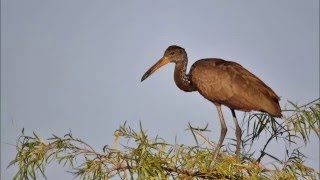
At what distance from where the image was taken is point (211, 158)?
7.12 meters

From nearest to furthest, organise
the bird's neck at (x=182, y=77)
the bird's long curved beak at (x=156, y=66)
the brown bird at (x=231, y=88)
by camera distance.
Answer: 1. the brown bird at (x=231, y=88)
2. the bird's neck at (x=182, y=77)
3. the bird's long curved beak at (x=156, y=66)

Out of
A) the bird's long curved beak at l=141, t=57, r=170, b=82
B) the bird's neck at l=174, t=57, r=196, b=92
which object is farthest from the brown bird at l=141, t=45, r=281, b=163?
the bird's long curved beak at l=141, t=57, r=170, b=82

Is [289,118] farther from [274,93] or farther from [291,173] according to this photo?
[291,173]

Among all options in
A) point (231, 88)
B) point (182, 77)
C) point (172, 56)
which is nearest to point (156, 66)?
point (172, 56)

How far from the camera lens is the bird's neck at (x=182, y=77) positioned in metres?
9.31

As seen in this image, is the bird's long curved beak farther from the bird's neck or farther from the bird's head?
the bird's neck

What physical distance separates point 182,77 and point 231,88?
1439 mm

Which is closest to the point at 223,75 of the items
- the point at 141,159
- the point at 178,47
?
the point at 178,47

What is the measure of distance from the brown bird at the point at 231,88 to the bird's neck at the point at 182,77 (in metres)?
0.06

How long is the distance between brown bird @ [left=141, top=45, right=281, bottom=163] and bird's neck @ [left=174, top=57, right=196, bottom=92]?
2.5 inches

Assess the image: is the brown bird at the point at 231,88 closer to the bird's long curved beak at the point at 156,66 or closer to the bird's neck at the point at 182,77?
the bird's neck at the point at 182,77

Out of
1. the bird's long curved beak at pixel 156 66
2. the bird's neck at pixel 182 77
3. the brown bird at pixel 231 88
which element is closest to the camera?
the brown bird at pixel 231 88

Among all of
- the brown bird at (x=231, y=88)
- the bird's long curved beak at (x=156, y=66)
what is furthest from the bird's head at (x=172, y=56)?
the brown bird at (x=231, y=88)

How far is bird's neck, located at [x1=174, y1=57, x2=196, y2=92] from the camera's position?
9312 mm
